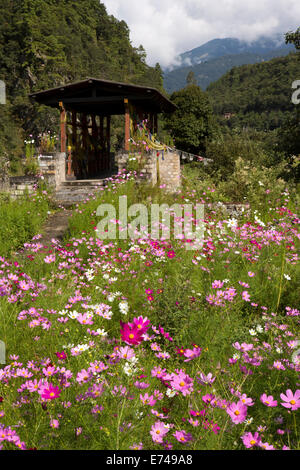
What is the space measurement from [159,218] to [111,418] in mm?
4716

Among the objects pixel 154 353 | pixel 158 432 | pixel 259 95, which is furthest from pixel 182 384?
pixel 259 95

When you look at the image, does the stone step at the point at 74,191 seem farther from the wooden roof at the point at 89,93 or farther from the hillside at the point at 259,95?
the hillside at the point at 259,95

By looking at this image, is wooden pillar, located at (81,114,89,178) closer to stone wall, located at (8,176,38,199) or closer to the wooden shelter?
the wooden shelter

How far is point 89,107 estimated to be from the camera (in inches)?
549

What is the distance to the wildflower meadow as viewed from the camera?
158 centimetres

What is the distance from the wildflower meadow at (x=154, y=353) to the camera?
5.17 feet

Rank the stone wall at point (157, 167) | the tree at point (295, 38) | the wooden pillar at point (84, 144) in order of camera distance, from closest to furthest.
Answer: the tree at point (295, 38), the stone wall at point (157, 167), the wooden pillar at point (84, 144)

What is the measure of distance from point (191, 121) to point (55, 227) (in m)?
26.1

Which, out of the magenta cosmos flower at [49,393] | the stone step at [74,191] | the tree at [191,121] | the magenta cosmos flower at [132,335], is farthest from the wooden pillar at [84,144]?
the tree at [191,121]

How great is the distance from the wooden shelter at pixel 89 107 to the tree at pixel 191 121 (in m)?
14.4
